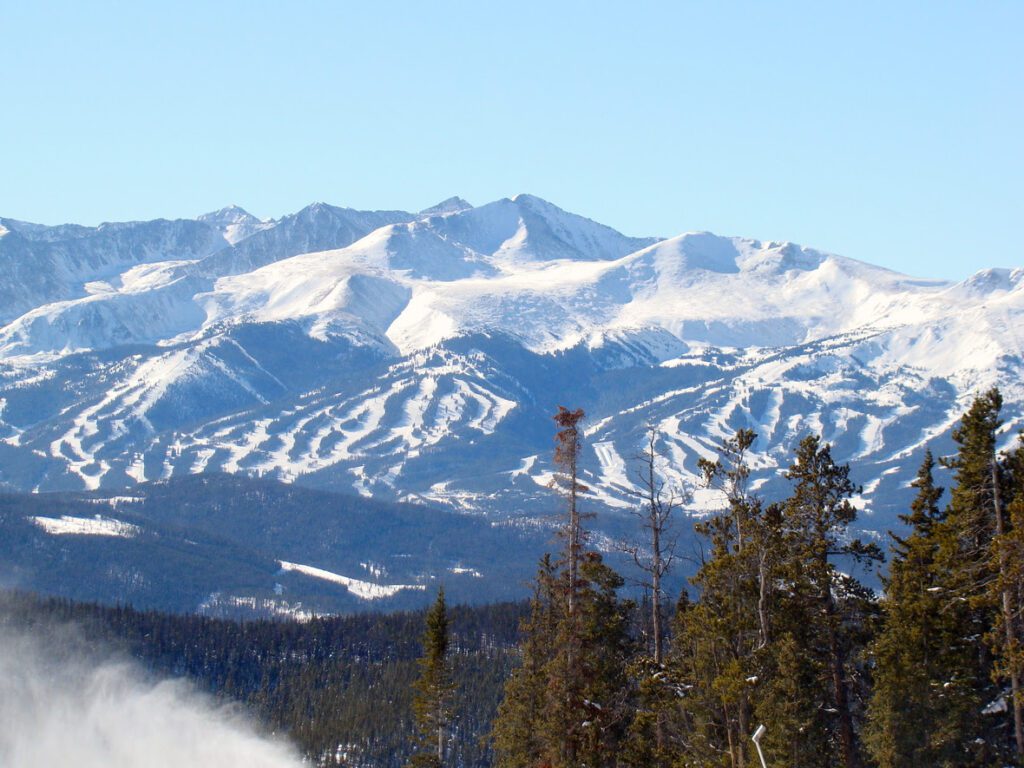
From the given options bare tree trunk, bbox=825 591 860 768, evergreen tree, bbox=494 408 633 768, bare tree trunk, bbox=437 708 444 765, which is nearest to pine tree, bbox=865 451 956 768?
bare tree trunk, bbox=825 591 860 768

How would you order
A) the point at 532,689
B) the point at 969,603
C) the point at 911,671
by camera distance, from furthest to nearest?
the point at 532,689, the point at 911,671, the point at 969,603

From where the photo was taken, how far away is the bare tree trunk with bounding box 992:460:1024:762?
42.4 meters

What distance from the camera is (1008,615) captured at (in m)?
43.6

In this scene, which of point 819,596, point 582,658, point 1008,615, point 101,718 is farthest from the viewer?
point 101,718

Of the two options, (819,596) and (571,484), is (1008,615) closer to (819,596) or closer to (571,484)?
(819,596)

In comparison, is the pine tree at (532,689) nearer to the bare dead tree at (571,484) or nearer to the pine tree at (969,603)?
the bare dead tree at (571,484)

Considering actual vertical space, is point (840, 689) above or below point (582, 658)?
below

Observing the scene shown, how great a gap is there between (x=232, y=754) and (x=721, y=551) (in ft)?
355

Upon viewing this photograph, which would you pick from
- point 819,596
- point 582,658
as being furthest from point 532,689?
point 819,596

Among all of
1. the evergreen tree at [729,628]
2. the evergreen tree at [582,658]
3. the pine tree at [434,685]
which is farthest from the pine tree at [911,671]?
the pine tree at [434,685]

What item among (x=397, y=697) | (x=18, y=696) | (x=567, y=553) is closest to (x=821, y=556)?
(x=567, y=553)

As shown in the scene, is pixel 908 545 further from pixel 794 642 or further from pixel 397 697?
pixel 397 697

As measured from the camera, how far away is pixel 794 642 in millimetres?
48000

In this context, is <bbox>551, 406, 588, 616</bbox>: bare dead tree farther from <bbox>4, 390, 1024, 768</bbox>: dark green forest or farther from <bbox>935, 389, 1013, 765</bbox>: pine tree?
<bbox>935, 389, 1013, 765</bbox>: pine tree
